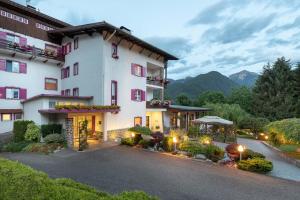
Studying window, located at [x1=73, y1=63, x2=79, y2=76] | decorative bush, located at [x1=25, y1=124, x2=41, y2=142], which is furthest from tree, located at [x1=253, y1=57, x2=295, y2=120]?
decorative bush, located at [x1=25, y1=124, x2=41, y2=142]

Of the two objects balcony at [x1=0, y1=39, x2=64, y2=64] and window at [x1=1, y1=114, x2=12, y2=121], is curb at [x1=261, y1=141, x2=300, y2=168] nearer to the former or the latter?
balcony at [x1=0, y1=39, x2=64, y2=64]

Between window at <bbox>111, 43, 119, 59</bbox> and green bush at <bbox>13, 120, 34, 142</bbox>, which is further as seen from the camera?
window at <bbox>111, 43, 119, 59</bbox>

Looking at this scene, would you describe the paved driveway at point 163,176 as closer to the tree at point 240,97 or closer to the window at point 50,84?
the window at point 50,84

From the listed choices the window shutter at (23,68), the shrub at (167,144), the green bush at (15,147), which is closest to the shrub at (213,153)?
the shrub at (167,144)

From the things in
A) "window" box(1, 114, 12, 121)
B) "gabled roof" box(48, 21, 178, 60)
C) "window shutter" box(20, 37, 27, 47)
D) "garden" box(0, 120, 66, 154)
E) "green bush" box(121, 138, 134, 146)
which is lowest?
"green bush" box(121, 138, 134, 146)

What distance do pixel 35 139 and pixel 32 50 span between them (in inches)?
392

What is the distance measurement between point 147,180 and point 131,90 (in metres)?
15.9

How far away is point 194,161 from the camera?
15.4 metres

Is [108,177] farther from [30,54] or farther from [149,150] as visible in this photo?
[30,54]

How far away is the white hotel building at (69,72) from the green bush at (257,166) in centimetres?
1236

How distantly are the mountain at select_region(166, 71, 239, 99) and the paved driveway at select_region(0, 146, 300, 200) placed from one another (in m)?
121

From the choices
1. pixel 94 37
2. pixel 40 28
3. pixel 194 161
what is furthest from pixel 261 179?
pixel 40 28

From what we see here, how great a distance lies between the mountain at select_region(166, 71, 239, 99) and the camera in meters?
151

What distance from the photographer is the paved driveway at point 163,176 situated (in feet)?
31.8
